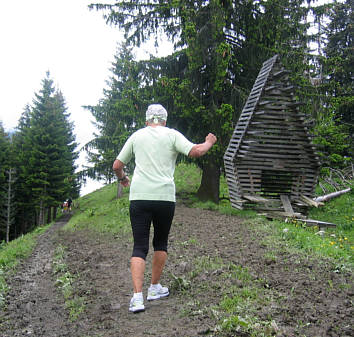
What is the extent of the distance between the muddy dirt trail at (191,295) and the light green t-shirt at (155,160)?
1280mm

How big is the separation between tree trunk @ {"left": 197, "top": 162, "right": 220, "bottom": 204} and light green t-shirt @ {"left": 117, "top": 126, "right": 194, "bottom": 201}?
11.0 meters

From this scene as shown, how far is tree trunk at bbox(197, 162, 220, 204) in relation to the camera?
15.1 meters

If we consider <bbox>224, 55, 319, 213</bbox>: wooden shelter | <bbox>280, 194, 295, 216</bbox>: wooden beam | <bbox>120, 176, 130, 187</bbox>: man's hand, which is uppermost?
<bbox>224, 55, 319, 213</bbox>: wooden shelter

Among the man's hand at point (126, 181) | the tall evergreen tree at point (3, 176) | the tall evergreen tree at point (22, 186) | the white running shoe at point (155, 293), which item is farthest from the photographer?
the tall evergreen tree at point (3, 176)

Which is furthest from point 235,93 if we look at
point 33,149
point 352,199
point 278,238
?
point 33,149

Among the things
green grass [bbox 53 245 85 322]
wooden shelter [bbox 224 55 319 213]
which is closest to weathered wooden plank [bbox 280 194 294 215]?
wooden shelter [bbox 224 55 319 213]

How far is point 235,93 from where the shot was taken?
1434 cm

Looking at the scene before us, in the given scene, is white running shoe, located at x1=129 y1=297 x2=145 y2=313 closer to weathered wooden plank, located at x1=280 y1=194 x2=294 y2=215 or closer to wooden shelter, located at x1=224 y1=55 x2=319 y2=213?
wooden shelter, located at x1=224 y1=55 x2=319 y2=213

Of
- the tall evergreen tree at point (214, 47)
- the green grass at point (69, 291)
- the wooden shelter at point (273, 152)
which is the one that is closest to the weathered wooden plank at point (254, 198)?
Result: the wooden shelter at point (273, 152)

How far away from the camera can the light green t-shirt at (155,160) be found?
393cm

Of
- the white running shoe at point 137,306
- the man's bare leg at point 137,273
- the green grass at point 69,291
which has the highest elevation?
the man's bare leg at point 137,273

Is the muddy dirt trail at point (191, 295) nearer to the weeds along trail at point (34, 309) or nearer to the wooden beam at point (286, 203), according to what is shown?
the weeds along trail at point (34, 309)

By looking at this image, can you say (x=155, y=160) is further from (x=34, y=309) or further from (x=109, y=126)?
(x=109, y=126)

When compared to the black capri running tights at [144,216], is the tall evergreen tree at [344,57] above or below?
above
